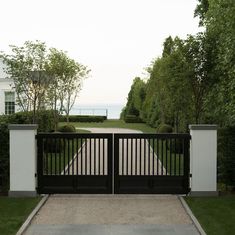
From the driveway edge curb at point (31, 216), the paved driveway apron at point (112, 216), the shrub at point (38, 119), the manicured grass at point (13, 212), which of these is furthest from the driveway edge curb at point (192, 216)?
the shrub at point (38, 119)

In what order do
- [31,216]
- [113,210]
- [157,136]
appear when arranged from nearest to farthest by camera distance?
[31,216]
[113,210]
[157,136]

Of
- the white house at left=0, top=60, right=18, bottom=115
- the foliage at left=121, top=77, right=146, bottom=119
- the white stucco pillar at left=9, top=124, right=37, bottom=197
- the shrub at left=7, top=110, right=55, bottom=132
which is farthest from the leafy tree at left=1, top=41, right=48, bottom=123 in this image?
the foliage at left=121, top=77, right=146, bottom=119

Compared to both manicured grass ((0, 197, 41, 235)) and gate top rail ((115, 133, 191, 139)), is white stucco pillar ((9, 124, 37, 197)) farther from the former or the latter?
gate top rail ((115, 133, 191, 139))

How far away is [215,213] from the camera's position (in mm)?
8766

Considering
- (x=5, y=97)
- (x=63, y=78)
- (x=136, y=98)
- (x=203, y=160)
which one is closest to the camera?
(x=203, y=160)

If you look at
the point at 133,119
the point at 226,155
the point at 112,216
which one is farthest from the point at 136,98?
the point at 112,216

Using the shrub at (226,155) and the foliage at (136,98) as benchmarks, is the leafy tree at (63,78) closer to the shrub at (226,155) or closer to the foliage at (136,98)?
the shrub at (226,155)

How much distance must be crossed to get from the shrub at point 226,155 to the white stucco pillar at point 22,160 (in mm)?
4272

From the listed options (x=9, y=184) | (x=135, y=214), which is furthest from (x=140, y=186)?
(x=9, y=184)

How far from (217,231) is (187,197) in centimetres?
277

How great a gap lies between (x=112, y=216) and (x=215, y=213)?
1.96 m

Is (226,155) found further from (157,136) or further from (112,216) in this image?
(112,216)

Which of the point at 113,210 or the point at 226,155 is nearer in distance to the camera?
the point at 113,210

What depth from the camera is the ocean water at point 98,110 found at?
5988 cm
